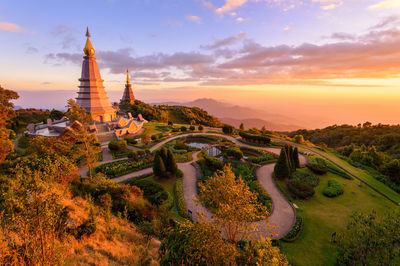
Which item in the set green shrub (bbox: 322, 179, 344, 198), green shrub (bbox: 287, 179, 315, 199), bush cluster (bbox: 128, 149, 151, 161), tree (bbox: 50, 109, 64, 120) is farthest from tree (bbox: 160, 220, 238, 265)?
tree (bbox: 50, 109, 64, 120)

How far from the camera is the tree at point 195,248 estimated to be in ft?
22.3

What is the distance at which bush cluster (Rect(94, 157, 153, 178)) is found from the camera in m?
24.4

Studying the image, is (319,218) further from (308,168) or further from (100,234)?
(100,234)

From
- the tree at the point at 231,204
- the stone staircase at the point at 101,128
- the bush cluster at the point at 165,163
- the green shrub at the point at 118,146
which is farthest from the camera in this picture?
the stone staircase at the point at 101,128

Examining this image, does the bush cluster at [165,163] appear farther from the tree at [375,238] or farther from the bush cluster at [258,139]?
the bush cluster at [258,139]

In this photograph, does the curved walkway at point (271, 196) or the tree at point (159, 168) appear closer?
the curved walkway at point (271, 196)

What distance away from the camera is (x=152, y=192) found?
19.8 meters

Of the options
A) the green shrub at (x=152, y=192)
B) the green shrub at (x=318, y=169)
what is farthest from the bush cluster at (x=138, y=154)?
the green shrub at (x=318, y=169)

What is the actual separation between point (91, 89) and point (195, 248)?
4994cm

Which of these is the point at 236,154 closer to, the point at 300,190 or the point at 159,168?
the point at 300,190

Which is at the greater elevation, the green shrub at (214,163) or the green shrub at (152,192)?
the green shrub at (214,163)

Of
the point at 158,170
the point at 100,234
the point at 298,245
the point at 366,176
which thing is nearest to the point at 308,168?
the point at 366,176

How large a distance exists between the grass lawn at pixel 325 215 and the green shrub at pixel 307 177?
690mm

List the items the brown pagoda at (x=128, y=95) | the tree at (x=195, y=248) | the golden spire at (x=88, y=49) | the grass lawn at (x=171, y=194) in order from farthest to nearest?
the brown pagoda at (x=128, y=95) → the golden spire at (x=88, y=49) → the grass lawn at (x=171, y=194) → the tree at (x=195, y=248)
